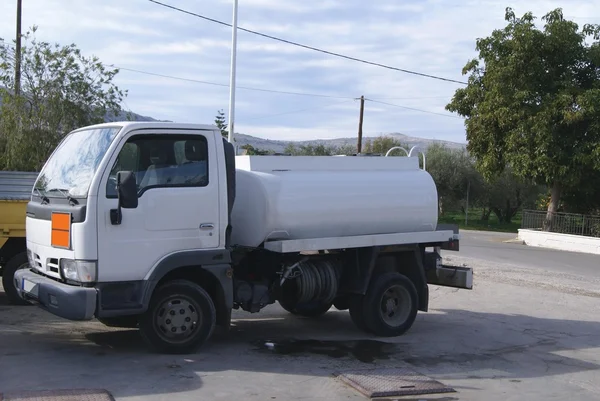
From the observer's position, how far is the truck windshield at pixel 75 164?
23.7 ft

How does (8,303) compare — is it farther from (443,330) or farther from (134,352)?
(443,330)

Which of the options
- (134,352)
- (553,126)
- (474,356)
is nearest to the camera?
(134,352)

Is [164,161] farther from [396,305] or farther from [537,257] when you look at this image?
[537,257]

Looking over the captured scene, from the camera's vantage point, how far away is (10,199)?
1009 cm

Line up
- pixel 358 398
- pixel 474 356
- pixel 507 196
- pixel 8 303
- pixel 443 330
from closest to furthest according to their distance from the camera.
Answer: pixel 358 398
pixel 474 356
pixel 443 330
pixel 8 303
pixel 507 196

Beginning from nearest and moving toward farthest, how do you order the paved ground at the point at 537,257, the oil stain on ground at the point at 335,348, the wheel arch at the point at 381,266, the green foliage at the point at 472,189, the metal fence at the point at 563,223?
the oil stain on ground at the point at 335,348 < the wheel arch at the point at 381,266 < the paved ground at the point at 537,257 < the metal fence at the point at 563,223 < the green foliage at the point at 472,189

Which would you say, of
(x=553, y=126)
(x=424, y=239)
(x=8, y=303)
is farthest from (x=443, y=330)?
(x=553, y=126)

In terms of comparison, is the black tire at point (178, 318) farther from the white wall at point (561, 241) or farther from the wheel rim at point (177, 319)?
the white wall at point (561, 241)

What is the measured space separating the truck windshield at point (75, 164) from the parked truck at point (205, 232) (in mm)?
19

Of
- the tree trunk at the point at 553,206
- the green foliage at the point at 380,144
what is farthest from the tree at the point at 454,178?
the tree trunk at the point at 553,206

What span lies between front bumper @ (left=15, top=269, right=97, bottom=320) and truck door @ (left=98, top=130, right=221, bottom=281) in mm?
258

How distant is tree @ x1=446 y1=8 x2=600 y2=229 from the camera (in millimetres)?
26422

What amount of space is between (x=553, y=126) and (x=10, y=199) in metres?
21.6

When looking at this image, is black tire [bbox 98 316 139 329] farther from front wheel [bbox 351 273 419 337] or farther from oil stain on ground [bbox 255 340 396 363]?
front wheel [bbox 351 273 419 337]
